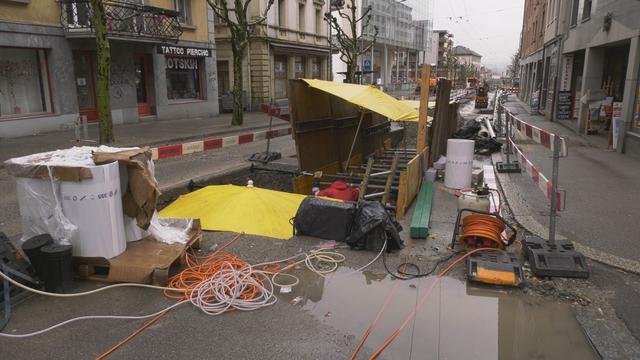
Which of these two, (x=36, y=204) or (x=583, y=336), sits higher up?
(x=36, y=204)

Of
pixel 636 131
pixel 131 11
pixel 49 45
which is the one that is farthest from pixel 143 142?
pixel 636 131

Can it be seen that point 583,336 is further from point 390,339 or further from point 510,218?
point 510,218

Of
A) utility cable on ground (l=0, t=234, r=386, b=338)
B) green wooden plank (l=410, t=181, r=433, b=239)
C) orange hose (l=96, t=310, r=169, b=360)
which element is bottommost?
orange hose (l=96, t=310, r=169, b=360)

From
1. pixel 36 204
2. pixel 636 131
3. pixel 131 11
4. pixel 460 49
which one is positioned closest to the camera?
pixel 36 204

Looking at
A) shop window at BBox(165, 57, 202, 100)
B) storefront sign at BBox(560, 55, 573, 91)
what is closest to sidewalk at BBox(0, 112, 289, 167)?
shop window at BBox(165, 57, 202, 100)

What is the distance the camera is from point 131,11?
1872cm

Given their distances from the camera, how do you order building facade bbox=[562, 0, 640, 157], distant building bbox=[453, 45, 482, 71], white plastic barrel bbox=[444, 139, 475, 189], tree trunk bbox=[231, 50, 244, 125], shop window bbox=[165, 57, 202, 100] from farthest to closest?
1. distant building bbox=[453, 45, 482, 71]
2. shop window bbox=[165, 57, 202, 100]
3. tree trunk bbox=[231, 50, 244, 125]
4. building facade bbox=[562, 0, 640, 157]
5. white plastic barrel bbox=[444, 139, 475, 189]

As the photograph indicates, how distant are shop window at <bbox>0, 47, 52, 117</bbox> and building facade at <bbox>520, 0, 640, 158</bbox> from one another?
61.3 feet

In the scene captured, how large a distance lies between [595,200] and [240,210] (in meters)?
5.84

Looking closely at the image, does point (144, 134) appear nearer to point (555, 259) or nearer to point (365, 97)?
point (365, 97)

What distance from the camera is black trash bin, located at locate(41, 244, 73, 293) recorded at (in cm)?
414

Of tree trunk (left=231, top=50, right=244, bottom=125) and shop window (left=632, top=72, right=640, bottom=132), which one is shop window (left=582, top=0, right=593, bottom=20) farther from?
tree trunk (left=231, top=50, right=244, bottom=125)

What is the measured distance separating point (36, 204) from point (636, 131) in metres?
13.5

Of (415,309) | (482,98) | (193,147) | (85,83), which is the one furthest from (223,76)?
(415,309)
